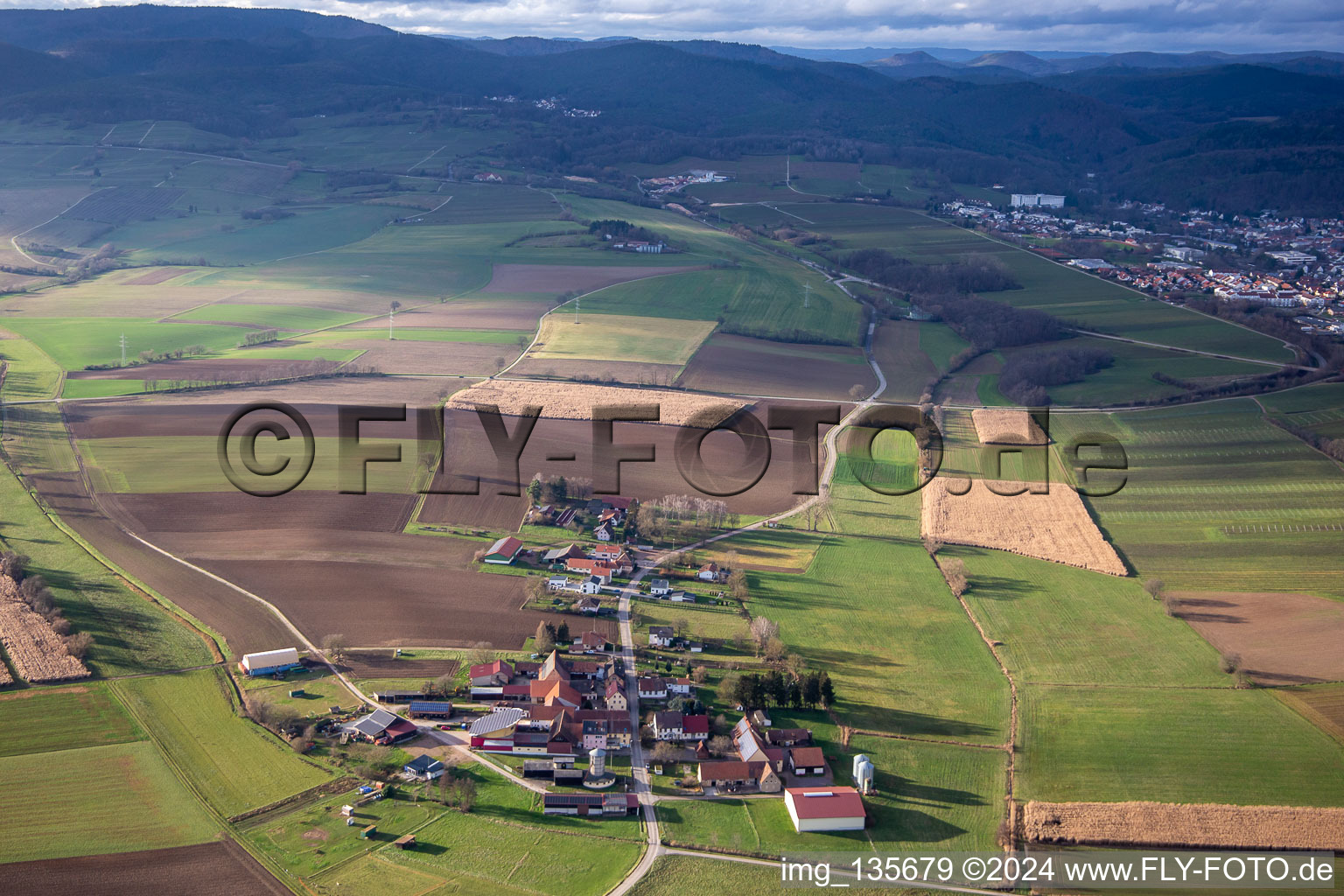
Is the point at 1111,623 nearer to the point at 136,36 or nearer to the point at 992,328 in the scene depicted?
the point at 992,328

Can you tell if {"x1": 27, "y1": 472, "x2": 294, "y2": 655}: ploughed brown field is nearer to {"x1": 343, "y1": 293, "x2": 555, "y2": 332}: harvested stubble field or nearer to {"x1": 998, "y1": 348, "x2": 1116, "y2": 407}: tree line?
{"x1": 343, "y1": 293, "x2": 555, "y2": 332}: harvested stubble field

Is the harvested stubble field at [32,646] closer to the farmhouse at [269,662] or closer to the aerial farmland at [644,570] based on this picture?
the aerial farmland at [644,570]

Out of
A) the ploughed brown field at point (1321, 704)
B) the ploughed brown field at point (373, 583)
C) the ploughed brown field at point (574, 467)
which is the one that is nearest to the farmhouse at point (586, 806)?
the ploughed brown field at point (373, 583)

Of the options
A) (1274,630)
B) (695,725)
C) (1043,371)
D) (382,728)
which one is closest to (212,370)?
(382,728)

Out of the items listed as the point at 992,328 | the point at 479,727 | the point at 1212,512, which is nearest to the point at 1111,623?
the point at 1212,512

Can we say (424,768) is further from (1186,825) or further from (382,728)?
(1186,825)
